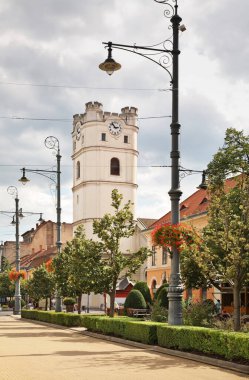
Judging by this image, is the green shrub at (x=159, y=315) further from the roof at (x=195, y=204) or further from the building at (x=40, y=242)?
the building at (x=40, y=242)

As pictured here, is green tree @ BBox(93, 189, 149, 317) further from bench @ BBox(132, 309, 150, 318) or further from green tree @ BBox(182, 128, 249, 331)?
bench @ BBox(132, 309, 150, 318)

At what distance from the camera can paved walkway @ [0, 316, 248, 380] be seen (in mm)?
12672

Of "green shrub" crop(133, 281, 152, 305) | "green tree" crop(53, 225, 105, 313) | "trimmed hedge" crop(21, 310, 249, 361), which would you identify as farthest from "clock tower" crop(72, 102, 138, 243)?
"trimmed hedge" crop(21, 310, 249, 361)

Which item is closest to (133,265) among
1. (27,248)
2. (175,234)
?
(175,234)

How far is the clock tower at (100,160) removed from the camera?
7875 cm

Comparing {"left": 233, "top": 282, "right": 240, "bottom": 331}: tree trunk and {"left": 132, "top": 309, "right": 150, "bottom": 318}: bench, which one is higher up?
{"left": 233, "top": 282, "right": 240, "bottom": 331}: tree trunk

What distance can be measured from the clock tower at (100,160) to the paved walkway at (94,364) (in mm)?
58664

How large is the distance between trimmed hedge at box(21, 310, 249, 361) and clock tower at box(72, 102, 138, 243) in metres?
53.4

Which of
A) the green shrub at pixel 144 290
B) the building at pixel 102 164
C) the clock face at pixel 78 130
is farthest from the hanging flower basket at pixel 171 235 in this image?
the clock face at pixel 78 130

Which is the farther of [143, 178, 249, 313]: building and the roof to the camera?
the roof

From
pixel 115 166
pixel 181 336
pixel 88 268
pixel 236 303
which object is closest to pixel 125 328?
pixel 181 336

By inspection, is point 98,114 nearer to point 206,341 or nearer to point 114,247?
point 114,247

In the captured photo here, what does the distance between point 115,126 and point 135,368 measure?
67995 millimetres

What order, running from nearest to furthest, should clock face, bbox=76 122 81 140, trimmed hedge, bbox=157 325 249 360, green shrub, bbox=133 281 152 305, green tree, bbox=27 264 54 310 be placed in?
1. trimmed hedge, bbox=157 325 249 360
2. green shrub, bbox=133 281 152 305
3. green tree, bbox=27 264 54 310
4. clock face, bbox=76 122 81 140
